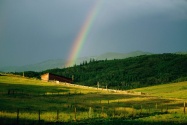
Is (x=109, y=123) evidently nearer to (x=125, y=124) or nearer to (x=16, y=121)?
(x=125, y=124)

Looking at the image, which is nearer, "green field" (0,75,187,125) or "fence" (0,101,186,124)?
"green field" (0,75,187,125)

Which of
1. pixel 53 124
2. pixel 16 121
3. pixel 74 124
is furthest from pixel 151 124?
pixel 16 121

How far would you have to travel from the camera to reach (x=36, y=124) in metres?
38.9

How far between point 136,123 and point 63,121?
10.1m

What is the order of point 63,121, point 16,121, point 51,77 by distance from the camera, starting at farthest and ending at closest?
1. point 51,77
2. point 63,121
3. point 16,121

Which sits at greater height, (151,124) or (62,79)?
(62,79)

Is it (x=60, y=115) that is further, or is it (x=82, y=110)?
(x=82, y=110)

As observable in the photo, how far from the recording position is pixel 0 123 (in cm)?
3719

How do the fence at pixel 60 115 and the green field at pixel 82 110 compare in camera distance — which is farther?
the fence at pixel 60 115

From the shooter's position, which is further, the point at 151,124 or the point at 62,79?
the point at 62,79

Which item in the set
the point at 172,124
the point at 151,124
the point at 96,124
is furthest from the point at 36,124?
the point at 172,124

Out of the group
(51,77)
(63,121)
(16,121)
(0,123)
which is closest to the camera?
(0,123)

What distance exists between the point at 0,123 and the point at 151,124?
18.2 m

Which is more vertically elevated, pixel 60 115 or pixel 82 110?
pixel 82 110
